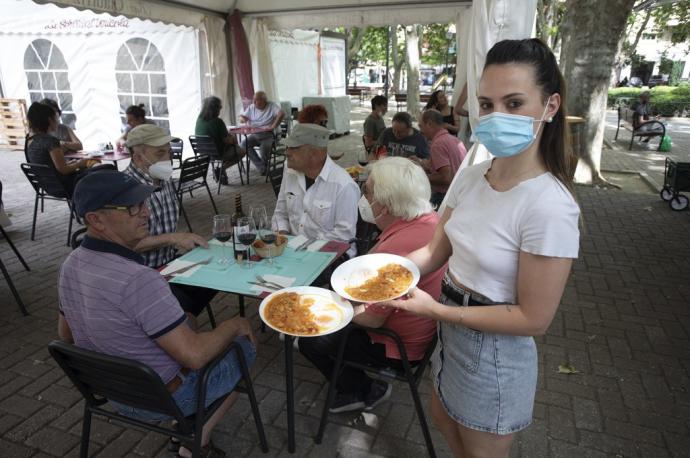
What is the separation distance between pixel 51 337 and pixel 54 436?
1317 millimetres

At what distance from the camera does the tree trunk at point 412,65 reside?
16848 millimetres

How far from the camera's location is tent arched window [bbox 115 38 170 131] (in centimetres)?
1052

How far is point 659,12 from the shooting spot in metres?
22.8

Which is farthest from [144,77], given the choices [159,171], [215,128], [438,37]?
[438,37]

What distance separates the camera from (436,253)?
1.88 m

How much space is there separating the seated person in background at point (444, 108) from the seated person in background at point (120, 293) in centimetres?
682

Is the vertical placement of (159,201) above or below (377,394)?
above

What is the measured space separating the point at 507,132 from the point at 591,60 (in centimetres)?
872

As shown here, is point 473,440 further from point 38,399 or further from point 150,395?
point 38,399

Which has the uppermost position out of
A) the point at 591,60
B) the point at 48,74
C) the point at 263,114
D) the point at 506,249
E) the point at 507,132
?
the point at 48,74

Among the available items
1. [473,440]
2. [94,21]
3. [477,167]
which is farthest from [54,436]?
[94,21]

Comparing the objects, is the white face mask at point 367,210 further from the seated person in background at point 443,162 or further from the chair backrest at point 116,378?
the seated person in background at point 443,162

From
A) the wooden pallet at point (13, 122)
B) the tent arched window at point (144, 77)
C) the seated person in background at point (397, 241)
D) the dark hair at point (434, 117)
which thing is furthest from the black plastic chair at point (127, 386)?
the wooden pallet at point (13, 122)

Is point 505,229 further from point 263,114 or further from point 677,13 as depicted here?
point 677,13
